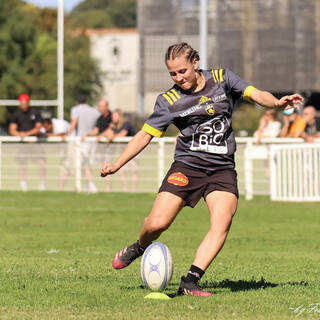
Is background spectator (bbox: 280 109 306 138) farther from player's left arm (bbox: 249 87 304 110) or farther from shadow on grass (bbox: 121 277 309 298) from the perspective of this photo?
player's left arm (bbox: 249 87 304 110)

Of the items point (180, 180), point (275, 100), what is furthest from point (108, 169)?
point (275, 100)

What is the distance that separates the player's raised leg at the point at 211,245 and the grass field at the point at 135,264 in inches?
5.9

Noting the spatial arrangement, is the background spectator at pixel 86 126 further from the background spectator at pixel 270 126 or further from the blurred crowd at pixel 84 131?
the background spectator at pixel 270 126

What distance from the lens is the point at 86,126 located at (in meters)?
21.7

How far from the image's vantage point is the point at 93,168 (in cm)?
2167

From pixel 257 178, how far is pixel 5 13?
157 feet

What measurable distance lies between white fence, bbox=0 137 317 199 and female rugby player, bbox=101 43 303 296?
12507mm

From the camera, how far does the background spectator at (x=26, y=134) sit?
71.5ft

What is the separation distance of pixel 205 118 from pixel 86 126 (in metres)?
14.2

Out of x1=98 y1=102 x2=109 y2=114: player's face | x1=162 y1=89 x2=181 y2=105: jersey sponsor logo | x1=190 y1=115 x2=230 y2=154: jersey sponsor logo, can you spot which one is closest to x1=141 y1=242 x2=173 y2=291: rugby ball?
x1=190 y1=115 x2=230 y2=154: jersey sponsor logo

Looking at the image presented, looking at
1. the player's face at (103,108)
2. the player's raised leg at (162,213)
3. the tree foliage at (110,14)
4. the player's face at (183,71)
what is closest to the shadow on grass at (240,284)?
the player's raised leg at (162,213)

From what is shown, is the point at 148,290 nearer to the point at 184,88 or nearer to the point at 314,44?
the point at 184,88

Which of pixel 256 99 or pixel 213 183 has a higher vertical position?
pixel 256 99

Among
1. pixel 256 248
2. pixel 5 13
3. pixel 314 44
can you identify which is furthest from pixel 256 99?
pixel 5 13
